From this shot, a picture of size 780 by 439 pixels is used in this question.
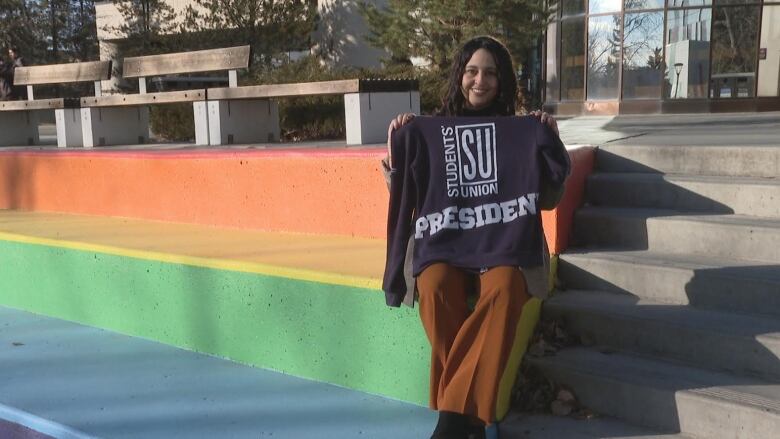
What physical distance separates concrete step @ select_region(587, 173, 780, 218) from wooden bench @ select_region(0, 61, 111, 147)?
6.50m

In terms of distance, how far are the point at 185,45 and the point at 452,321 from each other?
2141 cm

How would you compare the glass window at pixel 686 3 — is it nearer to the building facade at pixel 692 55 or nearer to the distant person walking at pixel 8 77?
the building facade at pixel 692 55

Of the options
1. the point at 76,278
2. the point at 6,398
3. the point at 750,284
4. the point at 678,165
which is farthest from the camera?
the point at 76,278

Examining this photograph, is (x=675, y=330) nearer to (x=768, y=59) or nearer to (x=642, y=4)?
(x=642, y=4)

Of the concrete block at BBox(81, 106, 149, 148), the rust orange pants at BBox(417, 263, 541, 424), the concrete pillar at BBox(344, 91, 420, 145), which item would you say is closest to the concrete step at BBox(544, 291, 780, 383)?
the rust orange pants at BBox(417, 263, 541, 424)

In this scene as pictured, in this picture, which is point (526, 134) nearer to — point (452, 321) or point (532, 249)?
point (532, 249)

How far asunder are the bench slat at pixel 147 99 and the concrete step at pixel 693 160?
14.3ft

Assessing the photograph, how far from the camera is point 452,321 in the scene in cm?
258

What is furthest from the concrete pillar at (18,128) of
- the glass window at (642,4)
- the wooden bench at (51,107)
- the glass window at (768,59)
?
the glass window at (768,59)

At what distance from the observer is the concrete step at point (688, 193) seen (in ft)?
10.7

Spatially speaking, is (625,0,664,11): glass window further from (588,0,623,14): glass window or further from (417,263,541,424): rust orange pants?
(417,263,541,424): rust orange pants

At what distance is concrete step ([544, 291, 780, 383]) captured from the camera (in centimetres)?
263

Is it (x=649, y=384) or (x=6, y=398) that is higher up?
(x=649, y=384)

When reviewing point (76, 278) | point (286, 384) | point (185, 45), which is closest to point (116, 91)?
point (185, 45)
